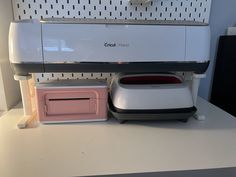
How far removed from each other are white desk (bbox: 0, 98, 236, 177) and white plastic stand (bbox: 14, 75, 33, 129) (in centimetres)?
3

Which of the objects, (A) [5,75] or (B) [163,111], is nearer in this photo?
(B) [163,111]

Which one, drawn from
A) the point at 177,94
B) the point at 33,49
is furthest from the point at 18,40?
the point at 177,94

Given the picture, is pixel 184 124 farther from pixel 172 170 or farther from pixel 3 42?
pixel 3 42

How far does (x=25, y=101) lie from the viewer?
66 cm

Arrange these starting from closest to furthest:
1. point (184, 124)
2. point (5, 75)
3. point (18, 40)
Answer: point (18, 40), point (184, 124), point (5, 75)

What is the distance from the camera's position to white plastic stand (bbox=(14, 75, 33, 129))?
0.61m

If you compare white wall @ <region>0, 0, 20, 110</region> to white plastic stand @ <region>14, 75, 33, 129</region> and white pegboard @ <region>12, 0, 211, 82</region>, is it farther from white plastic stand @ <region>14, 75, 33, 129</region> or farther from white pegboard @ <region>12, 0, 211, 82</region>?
white plastic stand @ <region>14, 75, 33, 129</region>

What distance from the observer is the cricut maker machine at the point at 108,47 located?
554mm

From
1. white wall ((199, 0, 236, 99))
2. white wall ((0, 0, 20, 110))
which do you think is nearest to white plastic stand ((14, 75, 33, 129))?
white wall ((0, 0, 20, 110))

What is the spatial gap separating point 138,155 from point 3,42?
667 mm

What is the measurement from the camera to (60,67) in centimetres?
59

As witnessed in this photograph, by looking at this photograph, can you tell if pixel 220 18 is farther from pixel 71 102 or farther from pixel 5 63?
pixel 5 63

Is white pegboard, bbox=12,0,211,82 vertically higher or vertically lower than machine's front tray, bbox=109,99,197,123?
higher

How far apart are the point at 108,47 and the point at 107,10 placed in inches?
13.2
